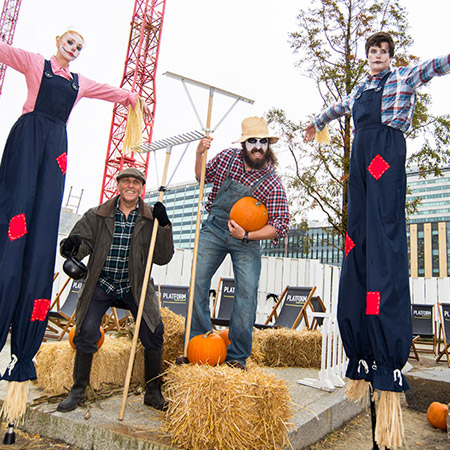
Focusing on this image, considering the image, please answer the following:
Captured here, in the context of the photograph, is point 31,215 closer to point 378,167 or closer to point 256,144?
point 256,144

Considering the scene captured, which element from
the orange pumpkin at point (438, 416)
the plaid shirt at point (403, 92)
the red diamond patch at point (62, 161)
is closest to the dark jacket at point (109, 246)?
the red diamond patch at point (62, 161)

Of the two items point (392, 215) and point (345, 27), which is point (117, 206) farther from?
point (345, 27)

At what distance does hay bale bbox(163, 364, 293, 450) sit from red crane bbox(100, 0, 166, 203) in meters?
28.8

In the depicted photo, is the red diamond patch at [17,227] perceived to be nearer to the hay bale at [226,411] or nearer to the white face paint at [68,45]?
the white face paint at [68,45]

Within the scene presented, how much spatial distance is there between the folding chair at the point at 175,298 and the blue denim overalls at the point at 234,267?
3.39 metres

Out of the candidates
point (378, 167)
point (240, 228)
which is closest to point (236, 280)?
point (240, 228)

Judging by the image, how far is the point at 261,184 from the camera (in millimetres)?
2910

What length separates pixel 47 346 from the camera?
10.9ft

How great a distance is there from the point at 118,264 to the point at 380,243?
1746 millimetres

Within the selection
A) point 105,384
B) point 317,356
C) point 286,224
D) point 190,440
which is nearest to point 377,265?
point 286,224

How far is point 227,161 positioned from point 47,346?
2111mm

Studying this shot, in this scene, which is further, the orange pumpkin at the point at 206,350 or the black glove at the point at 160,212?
the black glove at the point at 160,212

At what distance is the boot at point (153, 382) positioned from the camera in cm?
267

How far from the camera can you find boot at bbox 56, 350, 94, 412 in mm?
2652
